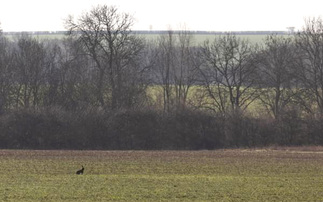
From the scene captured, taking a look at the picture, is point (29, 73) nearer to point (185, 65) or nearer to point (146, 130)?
point (185, 65)

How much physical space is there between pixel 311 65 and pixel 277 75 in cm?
350

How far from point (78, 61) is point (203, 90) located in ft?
44.4

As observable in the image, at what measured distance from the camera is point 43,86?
2660 inches

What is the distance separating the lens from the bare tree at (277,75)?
67062 mm

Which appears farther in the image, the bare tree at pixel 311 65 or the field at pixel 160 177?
the bare tree at pixel 311 65

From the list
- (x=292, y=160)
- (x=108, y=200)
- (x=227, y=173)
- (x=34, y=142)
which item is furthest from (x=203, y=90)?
(x=108, y=200)

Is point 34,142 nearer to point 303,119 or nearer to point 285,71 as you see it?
point 303,119

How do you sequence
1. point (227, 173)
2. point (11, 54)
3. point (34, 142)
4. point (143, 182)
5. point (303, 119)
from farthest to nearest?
point (11, 54) → point (303, 119) → point (34, 142) → point (227, 173) → point (143, 182)

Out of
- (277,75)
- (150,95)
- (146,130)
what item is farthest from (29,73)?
(277,75)

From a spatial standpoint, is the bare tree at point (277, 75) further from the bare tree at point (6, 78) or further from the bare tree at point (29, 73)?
the bare tree at point (6, 78)

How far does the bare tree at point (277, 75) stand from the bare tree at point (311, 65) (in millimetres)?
978

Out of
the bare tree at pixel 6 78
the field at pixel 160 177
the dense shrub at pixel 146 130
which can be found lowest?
the field at pixel 160 177

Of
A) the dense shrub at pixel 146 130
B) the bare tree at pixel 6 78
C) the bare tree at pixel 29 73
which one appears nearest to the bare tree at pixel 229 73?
the dense shrub at pixel 146 130

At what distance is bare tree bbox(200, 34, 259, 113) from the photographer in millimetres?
69125
